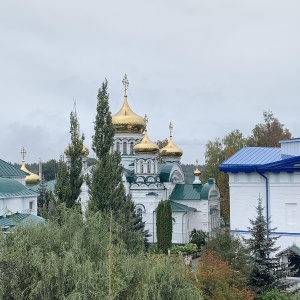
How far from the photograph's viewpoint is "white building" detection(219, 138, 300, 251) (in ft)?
65.8

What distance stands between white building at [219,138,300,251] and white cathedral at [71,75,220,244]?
16240mm

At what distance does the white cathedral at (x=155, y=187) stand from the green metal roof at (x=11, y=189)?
8761 mm

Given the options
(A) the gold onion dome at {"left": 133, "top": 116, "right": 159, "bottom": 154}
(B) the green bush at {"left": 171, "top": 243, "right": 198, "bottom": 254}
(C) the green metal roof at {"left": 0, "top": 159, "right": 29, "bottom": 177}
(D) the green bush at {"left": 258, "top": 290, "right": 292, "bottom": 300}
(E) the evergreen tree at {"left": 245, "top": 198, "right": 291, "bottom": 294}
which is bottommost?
(B) the green bush at {"left": 171, "top": 243, "right": 198, "bottom": 254}

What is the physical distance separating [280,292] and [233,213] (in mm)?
4937

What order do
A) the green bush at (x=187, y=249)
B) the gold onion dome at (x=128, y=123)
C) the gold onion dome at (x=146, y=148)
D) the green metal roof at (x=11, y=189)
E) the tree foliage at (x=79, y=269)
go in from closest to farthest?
the tree foliage at (x=79, y=269) → the green metal roof at (x=11, y=189) → the green bush at (x=187, y=249) → the gold onion dome at (x=146, y=148) → the gold onion dome at (x=128, y=123)

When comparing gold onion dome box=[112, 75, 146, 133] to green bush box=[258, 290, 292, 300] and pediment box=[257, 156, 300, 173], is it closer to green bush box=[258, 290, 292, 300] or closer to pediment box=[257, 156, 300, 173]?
pediment box=[257, 156, 300, 173]

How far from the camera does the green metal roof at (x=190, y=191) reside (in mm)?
39812

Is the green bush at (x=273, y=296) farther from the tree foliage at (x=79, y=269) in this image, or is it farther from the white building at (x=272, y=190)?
the tree foliage at (x=79, y=269)

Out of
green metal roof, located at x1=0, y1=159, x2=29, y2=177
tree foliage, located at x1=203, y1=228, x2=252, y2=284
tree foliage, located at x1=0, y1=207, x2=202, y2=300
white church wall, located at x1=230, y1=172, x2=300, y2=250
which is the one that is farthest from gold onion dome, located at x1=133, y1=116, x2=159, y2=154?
tree foliage, located at x1=0, y1=207, x2=202, y2=300

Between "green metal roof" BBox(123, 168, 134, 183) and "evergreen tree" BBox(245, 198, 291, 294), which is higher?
"green metal roof" BBox(123, 168, 134, 183)

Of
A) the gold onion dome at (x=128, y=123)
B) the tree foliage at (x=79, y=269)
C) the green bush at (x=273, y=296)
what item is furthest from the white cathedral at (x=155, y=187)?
the tree foliage at (x=79, y=269)

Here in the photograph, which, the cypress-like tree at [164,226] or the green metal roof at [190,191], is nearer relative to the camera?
the cypress-like tree at [164,226]

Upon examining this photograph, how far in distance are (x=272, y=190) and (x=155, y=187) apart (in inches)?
723

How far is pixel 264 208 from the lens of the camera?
67.2 ft
